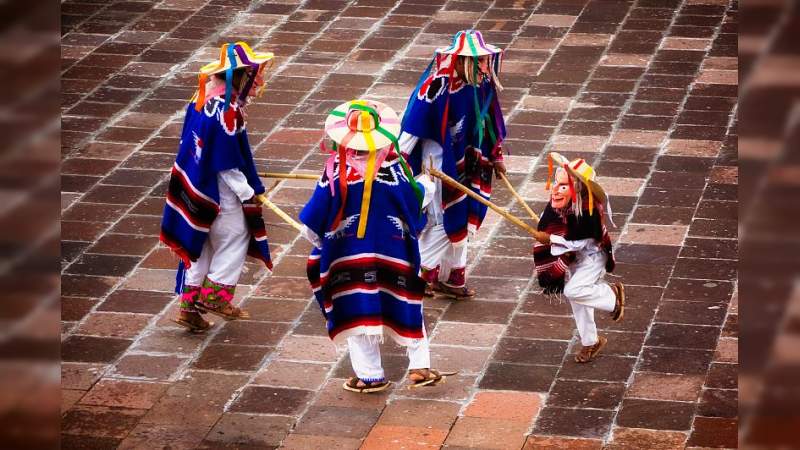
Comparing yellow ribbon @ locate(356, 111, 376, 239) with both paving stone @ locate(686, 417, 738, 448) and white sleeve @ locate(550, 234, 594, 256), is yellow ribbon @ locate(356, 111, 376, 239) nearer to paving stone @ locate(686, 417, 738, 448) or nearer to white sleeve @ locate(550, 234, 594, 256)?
white sleeve @ locate(550, 234, 594, 256)

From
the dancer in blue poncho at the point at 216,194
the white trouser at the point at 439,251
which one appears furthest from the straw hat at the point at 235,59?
the white trouser at the point at 439,251

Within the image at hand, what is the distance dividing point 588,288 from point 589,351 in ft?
1.33

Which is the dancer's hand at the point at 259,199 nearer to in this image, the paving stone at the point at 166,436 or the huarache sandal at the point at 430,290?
the huarache sandal at the point at 430,290

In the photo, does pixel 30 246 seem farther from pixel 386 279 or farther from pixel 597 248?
pixel 597 248

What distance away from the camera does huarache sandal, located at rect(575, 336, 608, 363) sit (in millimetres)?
5852

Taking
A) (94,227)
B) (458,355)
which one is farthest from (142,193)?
(458,355)

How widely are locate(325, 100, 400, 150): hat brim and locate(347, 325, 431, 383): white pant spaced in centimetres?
94

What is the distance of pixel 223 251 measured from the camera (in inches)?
244

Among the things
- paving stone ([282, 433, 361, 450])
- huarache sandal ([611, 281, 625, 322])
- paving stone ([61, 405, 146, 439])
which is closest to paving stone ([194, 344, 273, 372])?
paving stone ([61, 405, 146, 439])

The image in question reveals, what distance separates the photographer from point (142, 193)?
8211 millimetres

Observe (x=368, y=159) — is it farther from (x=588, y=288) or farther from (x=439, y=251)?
(x=439, y=251)

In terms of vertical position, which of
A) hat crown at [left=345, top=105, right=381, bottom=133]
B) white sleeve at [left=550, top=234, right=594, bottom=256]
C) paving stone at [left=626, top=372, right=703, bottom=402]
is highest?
hat crown at [left=345, top=105, right=381, bottom=133]

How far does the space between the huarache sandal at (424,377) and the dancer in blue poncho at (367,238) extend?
0.05 m

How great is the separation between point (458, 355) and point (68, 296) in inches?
94.6
